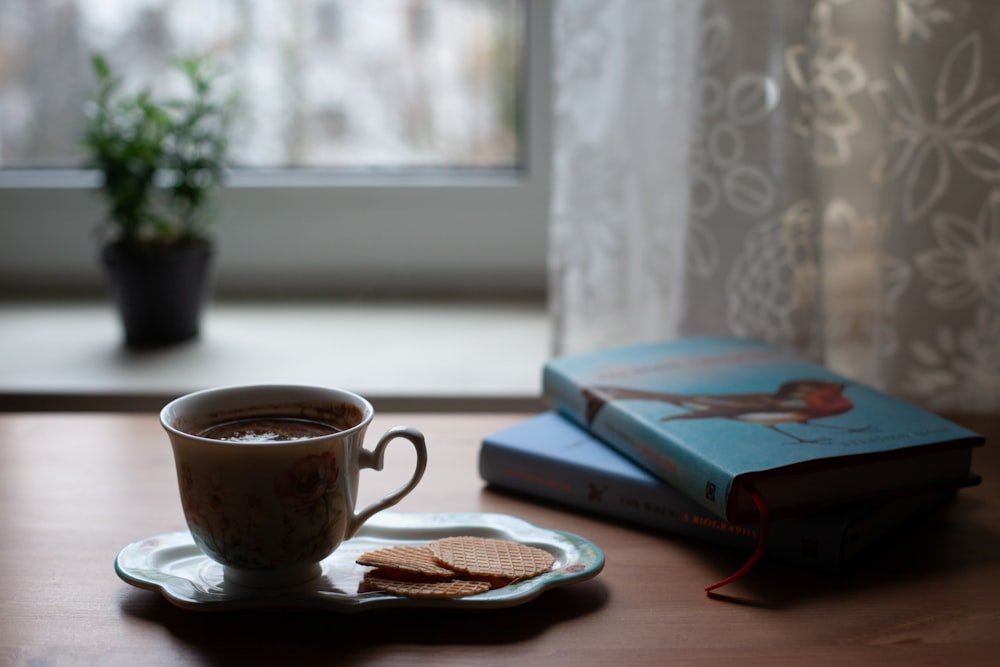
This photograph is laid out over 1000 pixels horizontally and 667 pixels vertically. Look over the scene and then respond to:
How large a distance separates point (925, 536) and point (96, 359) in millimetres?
899

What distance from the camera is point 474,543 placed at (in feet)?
2.08

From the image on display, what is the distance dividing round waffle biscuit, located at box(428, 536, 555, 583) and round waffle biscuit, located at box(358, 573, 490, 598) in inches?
0.4

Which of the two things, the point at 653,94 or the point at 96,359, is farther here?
the point at 96,359

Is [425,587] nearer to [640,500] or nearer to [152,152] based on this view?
[640,500]

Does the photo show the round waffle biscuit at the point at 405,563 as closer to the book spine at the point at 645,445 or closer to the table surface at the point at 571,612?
the table surface at the point at 571,612

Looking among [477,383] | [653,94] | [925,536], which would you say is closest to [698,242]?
[653,94]

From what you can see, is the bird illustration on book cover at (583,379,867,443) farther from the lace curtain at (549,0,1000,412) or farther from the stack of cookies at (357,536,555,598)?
the lace curtain at (549,0,1000,412)

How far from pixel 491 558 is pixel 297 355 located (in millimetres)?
667

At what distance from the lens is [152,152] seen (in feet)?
4.06

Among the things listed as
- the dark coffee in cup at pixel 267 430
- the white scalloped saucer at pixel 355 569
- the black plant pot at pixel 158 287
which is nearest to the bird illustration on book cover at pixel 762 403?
the white scalloped saucer at pixel 355 569

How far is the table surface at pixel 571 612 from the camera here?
0.54 metres

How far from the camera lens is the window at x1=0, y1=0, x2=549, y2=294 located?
4.78 feet

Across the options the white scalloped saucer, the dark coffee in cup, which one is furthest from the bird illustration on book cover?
the dark coffee in cup

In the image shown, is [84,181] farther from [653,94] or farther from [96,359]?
[653,94]
